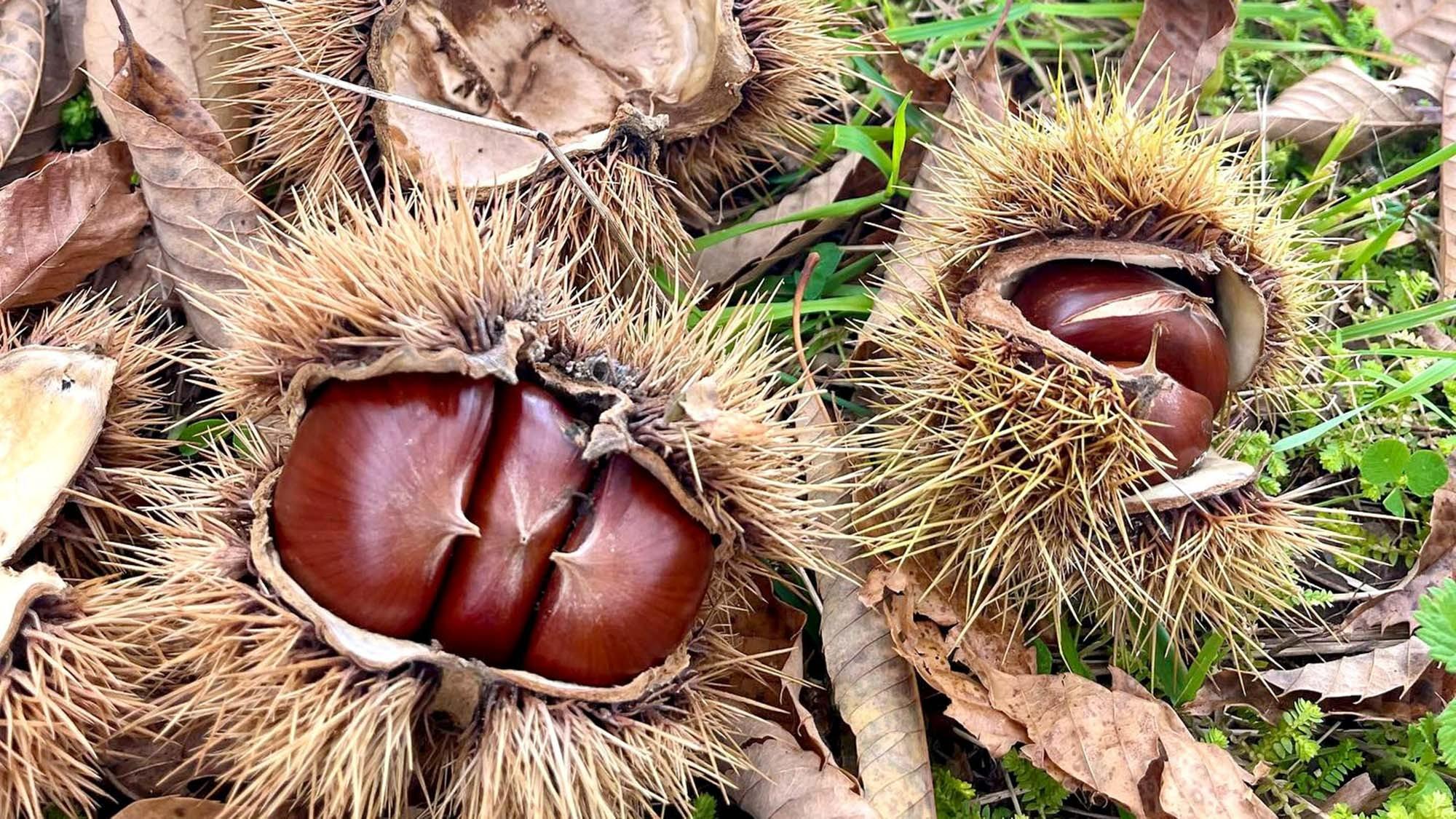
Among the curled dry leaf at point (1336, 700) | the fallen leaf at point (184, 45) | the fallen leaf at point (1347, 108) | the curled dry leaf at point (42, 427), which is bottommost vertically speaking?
the curled dry leaf at point (1336, 700)

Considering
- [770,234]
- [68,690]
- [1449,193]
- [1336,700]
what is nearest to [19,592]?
[68,690]

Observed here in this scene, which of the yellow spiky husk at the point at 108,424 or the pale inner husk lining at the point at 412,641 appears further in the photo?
the yellow spiky husk at the point at 108,424

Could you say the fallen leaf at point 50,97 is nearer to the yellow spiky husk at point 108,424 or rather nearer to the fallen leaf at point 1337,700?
the yellow spiky husk at point 108,424

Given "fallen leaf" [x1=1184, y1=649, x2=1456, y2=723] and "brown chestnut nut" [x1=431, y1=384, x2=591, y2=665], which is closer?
"brown chestnut nut" [x1=431, y1=384, x2=591, y2=665]

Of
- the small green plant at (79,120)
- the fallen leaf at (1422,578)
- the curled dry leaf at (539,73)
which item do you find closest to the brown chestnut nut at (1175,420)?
the fallen leaf at (1422,578)

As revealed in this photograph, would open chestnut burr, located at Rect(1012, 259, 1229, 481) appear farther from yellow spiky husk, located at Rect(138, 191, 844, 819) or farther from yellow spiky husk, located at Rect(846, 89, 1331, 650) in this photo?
yellow spiky husk, located at Rect(138, 191, 844, 819)

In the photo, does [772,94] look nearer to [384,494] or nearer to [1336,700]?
[384,494]

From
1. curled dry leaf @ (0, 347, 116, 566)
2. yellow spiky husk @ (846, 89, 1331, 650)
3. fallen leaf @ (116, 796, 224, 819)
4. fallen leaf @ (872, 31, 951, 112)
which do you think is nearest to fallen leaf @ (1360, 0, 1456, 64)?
yellow spiky husk @ (846, 89, 1331, 650)
